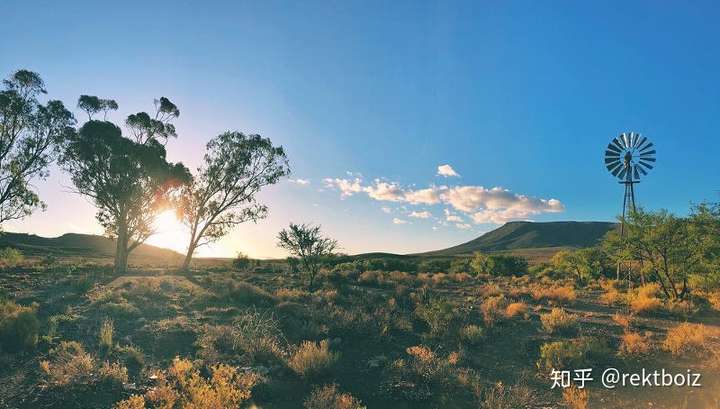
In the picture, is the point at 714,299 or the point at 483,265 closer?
the point at 714,299

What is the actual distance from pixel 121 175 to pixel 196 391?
2937cm

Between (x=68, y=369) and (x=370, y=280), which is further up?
(x=370, y=280)

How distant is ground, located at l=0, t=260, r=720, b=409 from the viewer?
864cm

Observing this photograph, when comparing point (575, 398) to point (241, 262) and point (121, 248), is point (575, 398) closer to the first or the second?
point (121, 248)

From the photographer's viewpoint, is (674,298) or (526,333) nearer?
(526,333)

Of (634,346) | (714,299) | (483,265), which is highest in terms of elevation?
(483,265)

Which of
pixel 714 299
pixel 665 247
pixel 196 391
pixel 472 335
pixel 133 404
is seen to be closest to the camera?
pixel 133 404

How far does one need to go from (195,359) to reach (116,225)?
2645 cm

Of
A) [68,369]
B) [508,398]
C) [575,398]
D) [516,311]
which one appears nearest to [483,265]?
[516,311]

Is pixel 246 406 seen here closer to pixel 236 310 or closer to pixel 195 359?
pixel 195 359

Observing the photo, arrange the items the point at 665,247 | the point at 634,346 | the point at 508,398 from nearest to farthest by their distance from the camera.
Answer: the point at 508,398, the point at 634,346, the point at 665,247

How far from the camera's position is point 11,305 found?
12.9 metres

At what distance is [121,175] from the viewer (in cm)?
3088

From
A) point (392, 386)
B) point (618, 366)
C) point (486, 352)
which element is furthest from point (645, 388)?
point (392, 386)
